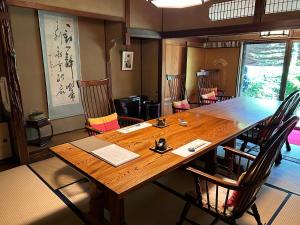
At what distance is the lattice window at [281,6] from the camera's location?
9.70ft

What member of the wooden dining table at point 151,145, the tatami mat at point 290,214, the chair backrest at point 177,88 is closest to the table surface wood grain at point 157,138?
the wooden dining table at point 151,145

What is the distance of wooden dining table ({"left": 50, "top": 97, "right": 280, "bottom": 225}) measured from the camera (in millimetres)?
1302

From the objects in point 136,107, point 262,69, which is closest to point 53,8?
point 136,107

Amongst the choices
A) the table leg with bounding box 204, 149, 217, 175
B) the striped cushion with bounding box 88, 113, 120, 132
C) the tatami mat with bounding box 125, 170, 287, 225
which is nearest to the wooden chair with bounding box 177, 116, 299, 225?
the tatami mat with bounding box 125, 170, 287, 225

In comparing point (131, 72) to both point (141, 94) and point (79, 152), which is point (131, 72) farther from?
point (79, 152)

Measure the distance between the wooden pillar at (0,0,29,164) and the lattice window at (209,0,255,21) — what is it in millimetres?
2976

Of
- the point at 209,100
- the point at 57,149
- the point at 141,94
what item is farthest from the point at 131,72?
the point at 57,149

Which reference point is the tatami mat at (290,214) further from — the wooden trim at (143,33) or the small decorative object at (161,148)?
the wooden trim at (143,33)

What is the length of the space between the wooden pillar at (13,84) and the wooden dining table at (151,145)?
1.36 meters

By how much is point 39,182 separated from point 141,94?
9.97 ft

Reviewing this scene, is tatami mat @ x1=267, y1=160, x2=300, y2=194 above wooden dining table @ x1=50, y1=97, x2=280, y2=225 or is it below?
below

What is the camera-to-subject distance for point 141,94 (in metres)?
5.10

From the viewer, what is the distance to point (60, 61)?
372 cm

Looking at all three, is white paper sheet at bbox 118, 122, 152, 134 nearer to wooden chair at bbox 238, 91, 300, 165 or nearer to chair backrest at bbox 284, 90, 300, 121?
wooden chair at bbox 238, 91, 300, 165
